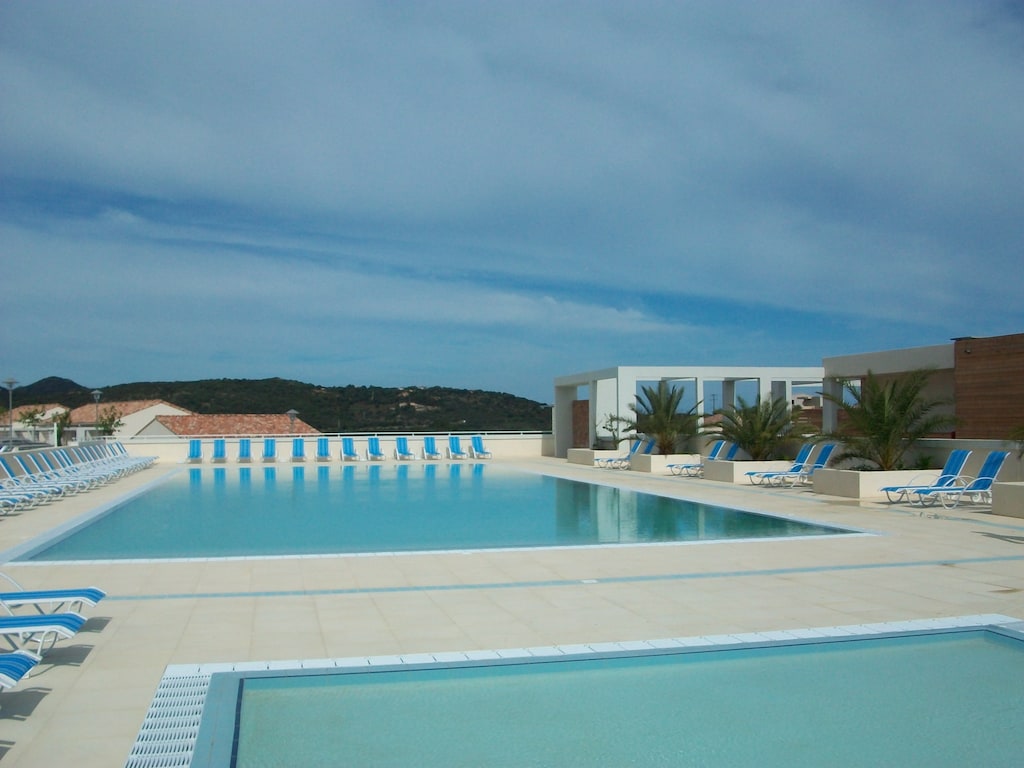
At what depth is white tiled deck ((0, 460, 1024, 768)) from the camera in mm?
4391

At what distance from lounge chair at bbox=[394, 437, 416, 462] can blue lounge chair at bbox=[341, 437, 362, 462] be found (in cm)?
115

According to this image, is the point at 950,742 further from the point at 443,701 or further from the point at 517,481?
the point at 517,481

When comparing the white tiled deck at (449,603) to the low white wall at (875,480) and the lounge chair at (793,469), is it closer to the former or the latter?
the low white wall at (875,480)

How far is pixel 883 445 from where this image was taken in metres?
14.1

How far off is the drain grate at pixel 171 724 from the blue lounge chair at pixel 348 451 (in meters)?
22.4

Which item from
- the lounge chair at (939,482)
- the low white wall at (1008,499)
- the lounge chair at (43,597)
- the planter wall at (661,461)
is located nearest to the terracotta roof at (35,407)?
the planter wall at (661,461)

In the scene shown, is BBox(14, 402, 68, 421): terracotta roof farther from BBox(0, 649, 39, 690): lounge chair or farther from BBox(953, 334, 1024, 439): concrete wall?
BBox(0, 649, 39, 690): lounge chair

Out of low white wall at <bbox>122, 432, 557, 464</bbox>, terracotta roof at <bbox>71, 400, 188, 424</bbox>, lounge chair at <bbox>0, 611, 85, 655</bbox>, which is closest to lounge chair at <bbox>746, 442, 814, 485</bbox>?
low white wall at <bbox>122, 432, 557, 464</bbox>

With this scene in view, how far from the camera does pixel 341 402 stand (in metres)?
55.8

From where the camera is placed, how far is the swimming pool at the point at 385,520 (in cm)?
994

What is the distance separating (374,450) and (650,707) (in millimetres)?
23288

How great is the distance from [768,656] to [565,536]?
5658 mm

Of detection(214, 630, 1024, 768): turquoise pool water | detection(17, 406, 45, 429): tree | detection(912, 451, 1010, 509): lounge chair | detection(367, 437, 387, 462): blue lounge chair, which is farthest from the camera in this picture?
detection(17, 406, 45, 429): tree

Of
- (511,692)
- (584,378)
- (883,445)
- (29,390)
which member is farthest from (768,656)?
(29,390)
